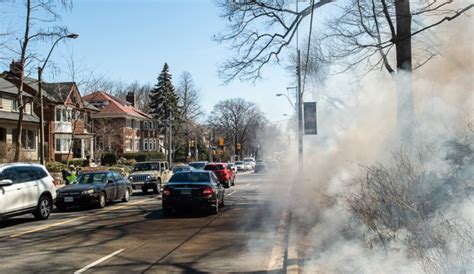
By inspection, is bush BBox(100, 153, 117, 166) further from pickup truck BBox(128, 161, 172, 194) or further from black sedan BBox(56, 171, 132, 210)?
black sedan BBox(56, 171, 132, 210)

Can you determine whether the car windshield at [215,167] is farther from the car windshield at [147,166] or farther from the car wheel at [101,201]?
the car wheel at [101,201]

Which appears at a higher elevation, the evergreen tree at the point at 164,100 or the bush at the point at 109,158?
the evergreen tree at the point at 164,100

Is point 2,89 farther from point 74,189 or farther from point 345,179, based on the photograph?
point 345,179

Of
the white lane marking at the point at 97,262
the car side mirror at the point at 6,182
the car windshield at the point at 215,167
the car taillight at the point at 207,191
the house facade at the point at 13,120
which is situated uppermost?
the house facade at the point at 13,120

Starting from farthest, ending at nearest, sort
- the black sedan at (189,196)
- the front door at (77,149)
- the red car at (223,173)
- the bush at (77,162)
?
the front door at (77,149) → the bush at (77,162) → the red car at (223,173) → the black sedan at (189,196)

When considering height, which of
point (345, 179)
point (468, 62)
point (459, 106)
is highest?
point (468, 62)

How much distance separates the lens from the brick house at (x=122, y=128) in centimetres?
6000

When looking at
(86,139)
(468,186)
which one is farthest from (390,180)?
(86,139)

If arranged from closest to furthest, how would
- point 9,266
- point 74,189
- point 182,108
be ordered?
point 9,266 → point 74,189 → point 182,108

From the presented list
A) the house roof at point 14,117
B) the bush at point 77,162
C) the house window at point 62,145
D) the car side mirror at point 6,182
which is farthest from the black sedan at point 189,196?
the house window at point 62,145

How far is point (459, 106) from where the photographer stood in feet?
34.4

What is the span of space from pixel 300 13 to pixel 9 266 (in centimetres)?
1317

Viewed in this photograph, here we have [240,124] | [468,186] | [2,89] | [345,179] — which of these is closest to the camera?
[468,186]

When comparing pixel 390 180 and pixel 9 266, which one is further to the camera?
pixel 9 266
